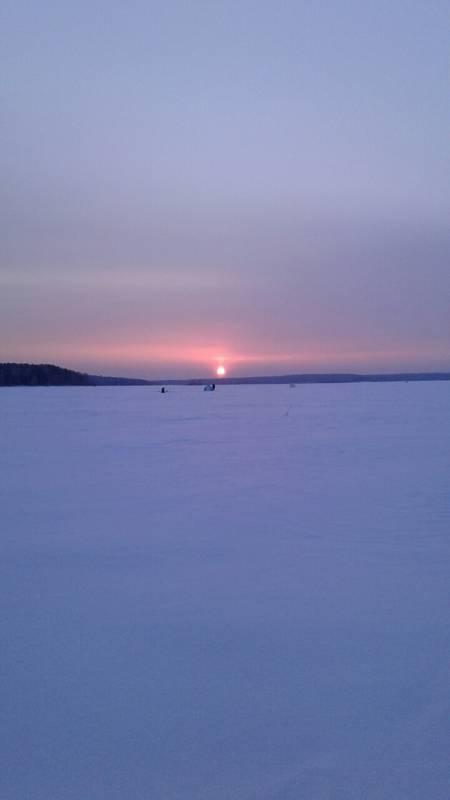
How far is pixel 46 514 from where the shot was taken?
7.71 meters

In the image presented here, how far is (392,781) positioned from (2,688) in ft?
6.26

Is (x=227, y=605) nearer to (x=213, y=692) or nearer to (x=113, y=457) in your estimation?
(x=213, y=692)

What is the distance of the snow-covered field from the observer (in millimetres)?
2873

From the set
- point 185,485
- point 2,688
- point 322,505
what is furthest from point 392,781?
point 185,485

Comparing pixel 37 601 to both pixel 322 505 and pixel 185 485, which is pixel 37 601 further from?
pixel 185 485

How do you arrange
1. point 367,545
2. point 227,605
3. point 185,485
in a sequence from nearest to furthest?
point 227,605 < point 367,545 < point 185,485

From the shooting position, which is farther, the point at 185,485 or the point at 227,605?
the point at 185,485

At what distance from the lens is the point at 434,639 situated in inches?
160

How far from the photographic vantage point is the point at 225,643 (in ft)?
13.4

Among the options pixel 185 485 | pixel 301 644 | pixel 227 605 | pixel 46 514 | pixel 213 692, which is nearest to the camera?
pixel 213 692

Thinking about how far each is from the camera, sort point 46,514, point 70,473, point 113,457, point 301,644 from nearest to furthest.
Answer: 1. point 301,644
2. point 46,514
3. point 70,473
4. point 113,457

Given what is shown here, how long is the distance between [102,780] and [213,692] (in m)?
0.80

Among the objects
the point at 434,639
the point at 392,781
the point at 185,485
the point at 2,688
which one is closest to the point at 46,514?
the point at 185,485

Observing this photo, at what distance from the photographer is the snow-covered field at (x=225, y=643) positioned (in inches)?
113
